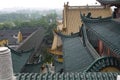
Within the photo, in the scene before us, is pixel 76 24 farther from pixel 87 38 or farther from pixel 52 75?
pixel 52 75

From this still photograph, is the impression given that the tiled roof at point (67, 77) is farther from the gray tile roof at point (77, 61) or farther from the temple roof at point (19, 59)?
the temple roof at point (19, 59)

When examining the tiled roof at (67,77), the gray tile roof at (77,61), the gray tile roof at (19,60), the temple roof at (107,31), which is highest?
the temple roof at (107,31)

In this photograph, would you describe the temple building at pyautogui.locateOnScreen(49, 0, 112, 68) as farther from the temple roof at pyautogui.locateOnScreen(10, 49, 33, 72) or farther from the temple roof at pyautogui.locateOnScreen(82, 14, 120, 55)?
the temple roof at pyautogui.locateOnScreen(82, 14, 120, 55)

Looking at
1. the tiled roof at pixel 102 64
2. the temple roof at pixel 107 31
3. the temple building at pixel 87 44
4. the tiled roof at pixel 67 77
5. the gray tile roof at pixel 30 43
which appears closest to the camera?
the tiled roof at pixel 67 77

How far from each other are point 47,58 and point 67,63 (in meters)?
23.2

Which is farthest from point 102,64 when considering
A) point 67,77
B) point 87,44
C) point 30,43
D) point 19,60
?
point 30,43

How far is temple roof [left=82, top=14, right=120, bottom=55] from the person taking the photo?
8.73m

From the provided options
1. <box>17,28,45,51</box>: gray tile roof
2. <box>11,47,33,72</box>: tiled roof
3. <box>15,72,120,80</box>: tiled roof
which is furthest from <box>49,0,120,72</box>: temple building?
<box>17,28,45,51</box>: gray tile roof

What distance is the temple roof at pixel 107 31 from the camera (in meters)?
8.73

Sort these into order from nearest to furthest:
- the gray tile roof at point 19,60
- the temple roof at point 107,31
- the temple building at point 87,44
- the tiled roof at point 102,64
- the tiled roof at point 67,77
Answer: the tiled roof at point 67,77 < the tiled roof at point 102,64 < the temple building at point 87,44 < the temple roof at point 107,31 < the gray tile roof at point 19,60

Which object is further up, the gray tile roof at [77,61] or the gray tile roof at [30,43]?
the gray tile roof at [77,61]

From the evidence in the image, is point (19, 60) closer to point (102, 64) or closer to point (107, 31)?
point (107, 31)

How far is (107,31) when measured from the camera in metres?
11.2

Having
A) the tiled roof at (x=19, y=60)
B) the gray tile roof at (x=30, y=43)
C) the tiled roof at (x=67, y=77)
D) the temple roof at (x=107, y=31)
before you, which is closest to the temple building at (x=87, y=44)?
the temple roof at (x=107, y=31)
